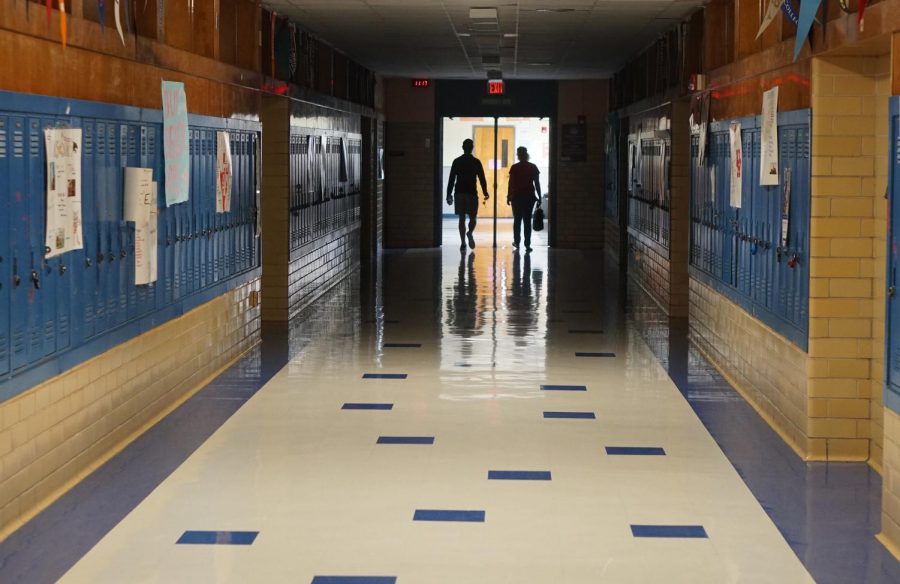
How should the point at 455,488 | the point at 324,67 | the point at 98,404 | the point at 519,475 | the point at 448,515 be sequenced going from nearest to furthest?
the point at 448,515
the point at 455,488
the point at 519,475
the point at 98,404
the point at 324,67

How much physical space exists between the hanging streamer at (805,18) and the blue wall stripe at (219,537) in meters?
3.06

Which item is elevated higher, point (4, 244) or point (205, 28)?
point (205, 28)

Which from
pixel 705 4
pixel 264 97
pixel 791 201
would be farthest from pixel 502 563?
pixel 264 97

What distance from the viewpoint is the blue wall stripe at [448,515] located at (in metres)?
4.95

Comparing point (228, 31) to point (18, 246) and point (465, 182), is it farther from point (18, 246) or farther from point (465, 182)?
point (465, 182)

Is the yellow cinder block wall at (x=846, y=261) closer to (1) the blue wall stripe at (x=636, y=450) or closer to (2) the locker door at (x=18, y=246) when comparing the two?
(1) the blue wall stripe at (x=636, y=450)

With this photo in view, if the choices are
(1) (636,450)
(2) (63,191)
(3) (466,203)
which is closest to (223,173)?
(2) (63,191)

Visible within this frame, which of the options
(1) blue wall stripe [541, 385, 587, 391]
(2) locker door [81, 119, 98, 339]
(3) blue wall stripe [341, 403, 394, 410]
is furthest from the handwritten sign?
(1) blue wall stripe [541, 385, 587, 391]

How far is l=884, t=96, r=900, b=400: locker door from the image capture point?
186 inches

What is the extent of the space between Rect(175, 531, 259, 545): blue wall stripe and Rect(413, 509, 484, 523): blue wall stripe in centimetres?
64

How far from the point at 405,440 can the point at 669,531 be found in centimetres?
190

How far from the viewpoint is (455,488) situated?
5.44 metres

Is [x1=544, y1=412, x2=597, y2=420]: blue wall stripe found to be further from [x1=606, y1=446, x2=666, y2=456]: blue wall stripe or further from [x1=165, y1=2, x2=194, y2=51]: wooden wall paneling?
[x1=165, y1=2, x2=194, y2=51]: wooden wall paneling

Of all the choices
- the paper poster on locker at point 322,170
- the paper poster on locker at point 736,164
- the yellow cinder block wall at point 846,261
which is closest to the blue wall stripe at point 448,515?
the yellow cinder block wall at point 846,261
